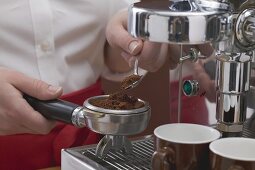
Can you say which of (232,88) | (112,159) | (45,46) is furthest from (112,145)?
(45,46)

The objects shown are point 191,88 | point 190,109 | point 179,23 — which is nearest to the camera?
point 179,23

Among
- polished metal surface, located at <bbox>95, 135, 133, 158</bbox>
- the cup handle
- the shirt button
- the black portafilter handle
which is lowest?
polished metal surface, located at <bbox>95, 135, 133, 158</bbox>

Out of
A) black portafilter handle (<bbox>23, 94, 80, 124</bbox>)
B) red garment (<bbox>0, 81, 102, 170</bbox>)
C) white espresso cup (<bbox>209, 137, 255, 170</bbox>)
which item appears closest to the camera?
white espresso cup (<bbox>209, 137, 255, 170</bbox>)

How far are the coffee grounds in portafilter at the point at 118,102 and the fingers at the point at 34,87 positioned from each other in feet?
0.21

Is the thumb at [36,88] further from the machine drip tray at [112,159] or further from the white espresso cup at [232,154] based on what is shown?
the white espresso cup at [232,154]

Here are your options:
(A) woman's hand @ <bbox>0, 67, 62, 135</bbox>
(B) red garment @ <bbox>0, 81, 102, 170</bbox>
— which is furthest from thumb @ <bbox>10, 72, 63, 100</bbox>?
(B) red garment @ <bbox>0, 81, 102, 170</bbox>

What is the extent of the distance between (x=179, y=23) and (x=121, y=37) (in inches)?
9.1

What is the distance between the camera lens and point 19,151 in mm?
627

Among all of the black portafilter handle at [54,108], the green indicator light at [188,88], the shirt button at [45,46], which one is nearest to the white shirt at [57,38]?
the shirt button at [45,46]

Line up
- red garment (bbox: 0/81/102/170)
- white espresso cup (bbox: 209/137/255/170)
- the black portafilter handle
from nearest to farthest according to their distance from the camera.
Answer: white espresso cup (bbox: 209/137/255/170) < the black portafilter handle < red garment (bbox: 0/81/102/170)

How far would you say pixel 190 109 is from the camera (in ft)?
1.93

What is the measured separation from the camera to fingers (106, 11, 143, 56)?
1.81 feet

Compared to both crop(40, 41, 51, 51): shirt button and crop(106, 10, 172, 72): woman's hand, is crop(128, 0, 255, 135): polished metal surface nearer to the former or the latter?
crop(106, 10, 172, 72): woman's hand

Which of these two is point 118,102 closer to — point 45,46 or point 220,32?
point 220,32
